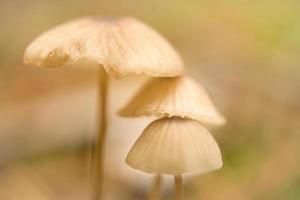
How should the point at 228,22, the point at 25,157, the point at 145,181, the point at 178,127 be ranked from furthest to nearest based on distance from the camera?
the point at 228,22 < the point at 25,157 < the point at 145,181 < the point at 178,127

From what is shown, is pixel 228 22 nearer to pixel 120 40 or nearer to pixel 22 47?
pixel 22 47

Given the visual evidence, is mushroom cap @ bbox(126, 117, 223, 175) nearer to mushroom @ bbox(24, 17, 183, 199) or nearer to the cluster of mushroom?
the cluster of mushroom

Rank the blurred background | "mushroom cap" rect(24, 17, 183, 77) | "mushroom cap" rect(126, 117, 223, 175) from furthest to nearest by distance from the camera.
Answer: the blurred background, "mushroom cap" rect(24, 17, 183, 77), "mushroom cap" rect(126, 117, 223, 175)

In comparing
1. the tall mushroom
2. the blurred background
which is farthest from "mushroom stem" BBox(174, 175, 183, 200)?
the blurred background

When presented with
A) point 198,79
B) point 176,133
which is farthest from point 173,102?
point 198,79

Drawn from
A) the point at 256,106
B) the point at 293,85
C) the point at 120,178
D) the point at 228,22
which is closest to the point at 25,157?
the point at 120,178

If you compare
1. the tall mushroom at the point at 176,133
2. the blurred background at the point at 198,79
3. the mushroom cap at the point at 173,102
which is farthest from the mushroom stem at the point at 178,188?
the blurred background at the point at 198,79

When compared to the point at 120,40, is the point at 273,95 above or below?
above

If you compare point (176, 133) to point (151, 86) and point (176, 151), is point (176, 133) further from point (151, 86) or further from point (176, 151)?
point (151, 86)
